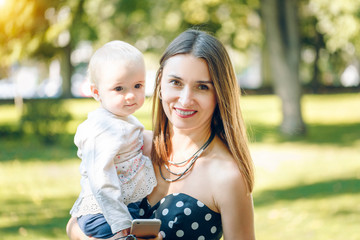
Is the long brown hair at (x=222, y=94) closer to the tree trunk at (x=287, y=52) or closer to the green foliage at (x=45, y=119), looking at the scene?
the green foliage at (x=45, y=119)

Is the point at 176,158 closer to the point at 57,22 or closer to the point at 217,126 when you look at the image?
the point at 217,126

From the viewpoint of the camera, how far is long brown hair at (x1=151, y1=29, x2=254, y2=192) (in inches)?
96.5

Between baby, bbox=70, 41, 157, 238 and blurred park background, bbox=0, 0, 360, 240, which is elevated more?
baby, bbox=70, 41, 157, 238

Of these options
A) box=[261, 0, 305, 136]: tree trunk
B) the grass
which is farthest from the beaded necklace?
box=[261, 0, 305, 136]: tree trunk

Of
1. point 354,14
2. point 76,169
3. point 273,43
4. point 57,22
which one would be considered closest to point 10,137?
point 57,22

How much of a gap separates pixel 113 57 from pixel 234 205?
0.93 meters

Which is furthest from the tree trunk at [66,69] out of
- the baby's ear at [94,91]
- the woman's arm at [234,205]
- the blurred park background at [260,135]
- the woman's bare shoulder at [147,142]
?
the woman's arm at [234,205]

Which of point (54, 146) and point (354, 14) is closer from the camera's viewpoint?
point (54, 146)

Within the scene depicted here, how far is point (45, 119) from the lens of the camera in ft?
45.3

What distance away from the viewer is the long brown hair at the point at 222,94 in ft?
8.04

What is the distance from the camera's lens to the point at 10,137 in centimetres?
1527

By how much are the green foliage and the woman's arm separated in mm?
11753

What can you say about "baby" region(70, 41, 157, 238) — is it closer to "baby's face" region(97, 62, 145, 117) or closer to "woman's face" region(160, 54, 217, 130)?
"baby's face" region(97, 62, 145, 117)

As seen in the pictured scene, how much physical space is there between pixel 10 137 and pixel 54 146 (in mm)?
2051
